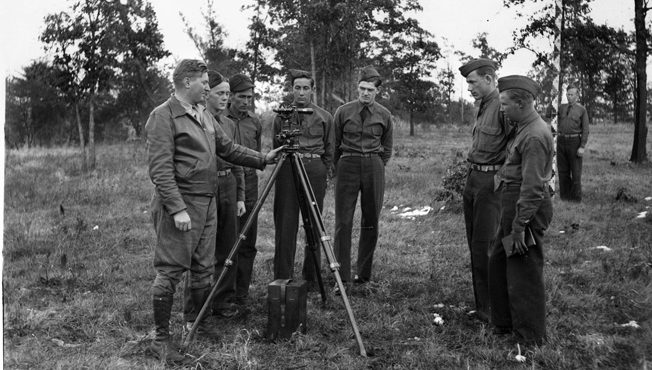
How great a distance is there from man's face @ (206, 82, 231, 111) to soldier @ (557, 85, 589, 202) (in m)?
7.53

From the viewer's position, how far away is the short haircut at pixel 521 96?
14.1 feet

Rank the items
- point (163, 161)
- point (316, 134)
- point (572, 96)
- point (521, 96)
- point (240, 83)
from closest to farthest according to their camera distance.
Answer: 1. point (163, 161)
2. point (521, 96)
3. point (240, 83)
4. point (316, 134)
5. point (572, 96)

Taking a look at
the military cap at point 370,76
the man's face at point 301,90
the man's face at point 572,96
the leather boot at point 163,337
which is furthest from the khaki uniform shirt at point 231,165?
the man's face at point 572,96

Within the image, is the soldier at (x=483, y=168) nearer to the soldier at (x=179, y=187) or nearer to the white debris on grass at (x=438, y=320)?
the white debris on grass at (x=438, y=320)

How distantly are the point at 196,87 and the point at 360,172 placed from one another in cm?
252

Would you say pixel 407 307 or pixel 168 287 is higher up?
pixel 168 287

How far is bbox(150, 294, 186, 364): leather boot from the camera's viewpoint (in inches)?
161

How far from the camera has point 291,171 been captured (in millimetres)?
5719

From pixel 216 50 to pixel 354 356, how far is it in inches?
1011

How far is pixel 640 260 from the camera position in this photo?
6.30 m

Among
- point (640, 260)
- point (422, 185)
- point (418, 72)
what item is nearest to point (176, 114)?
point (640, 260)

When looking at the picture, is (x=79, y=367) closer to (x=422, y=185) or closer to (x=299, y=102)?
(x=299, y=102)

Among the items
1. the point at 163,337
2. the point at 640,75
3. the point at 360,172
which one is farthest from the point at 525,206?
the point at 640,75

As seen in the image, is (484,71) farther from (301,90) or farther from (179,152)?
(179,152)
